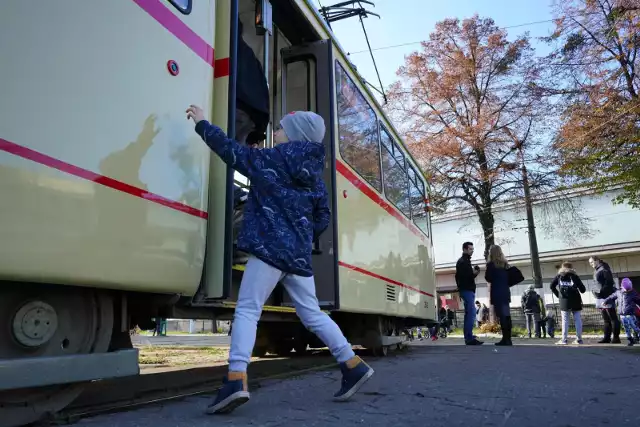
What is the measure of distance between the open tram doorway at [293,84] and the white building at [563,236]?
16.6m

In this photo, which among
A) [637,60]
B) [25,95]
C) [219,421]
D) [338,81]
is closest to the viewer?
[25,95]

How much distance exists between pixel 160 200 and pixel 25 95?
779 mm

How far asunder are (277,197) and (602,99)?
13267mm

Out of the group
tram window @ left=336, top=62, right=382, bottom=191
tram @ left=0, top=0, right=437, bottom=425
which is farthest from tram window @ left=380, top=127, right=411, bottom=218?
tram @ left=0, top=0, right=437, bottom=425

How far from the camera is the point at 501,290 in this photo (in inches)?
378

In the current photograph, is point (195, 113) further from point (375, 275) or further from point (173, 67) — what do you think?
point (375, 275)

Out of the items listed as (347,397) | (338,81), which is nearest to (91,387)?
(347,397)

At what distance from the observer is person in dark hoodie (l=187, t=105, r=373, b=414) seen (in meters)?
2.80

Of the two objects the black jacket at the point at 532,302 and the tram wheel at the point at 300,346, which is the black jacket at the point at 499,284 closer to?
the tram wheel at the point at 300,346

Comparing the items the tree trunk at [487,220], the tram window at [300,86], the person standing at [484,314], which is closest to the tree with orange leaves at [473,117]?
the tree trunk at [487,220]

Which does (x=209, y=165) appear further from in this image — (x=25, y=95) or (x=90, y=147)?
(x=25, y=95)

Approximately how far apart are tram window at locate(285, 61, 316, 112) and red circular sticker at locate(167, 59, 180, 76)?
2283 mm

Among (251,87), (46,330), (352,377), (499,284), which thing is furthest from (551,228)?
(46,330)

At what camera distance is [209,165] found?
309 centimetres
